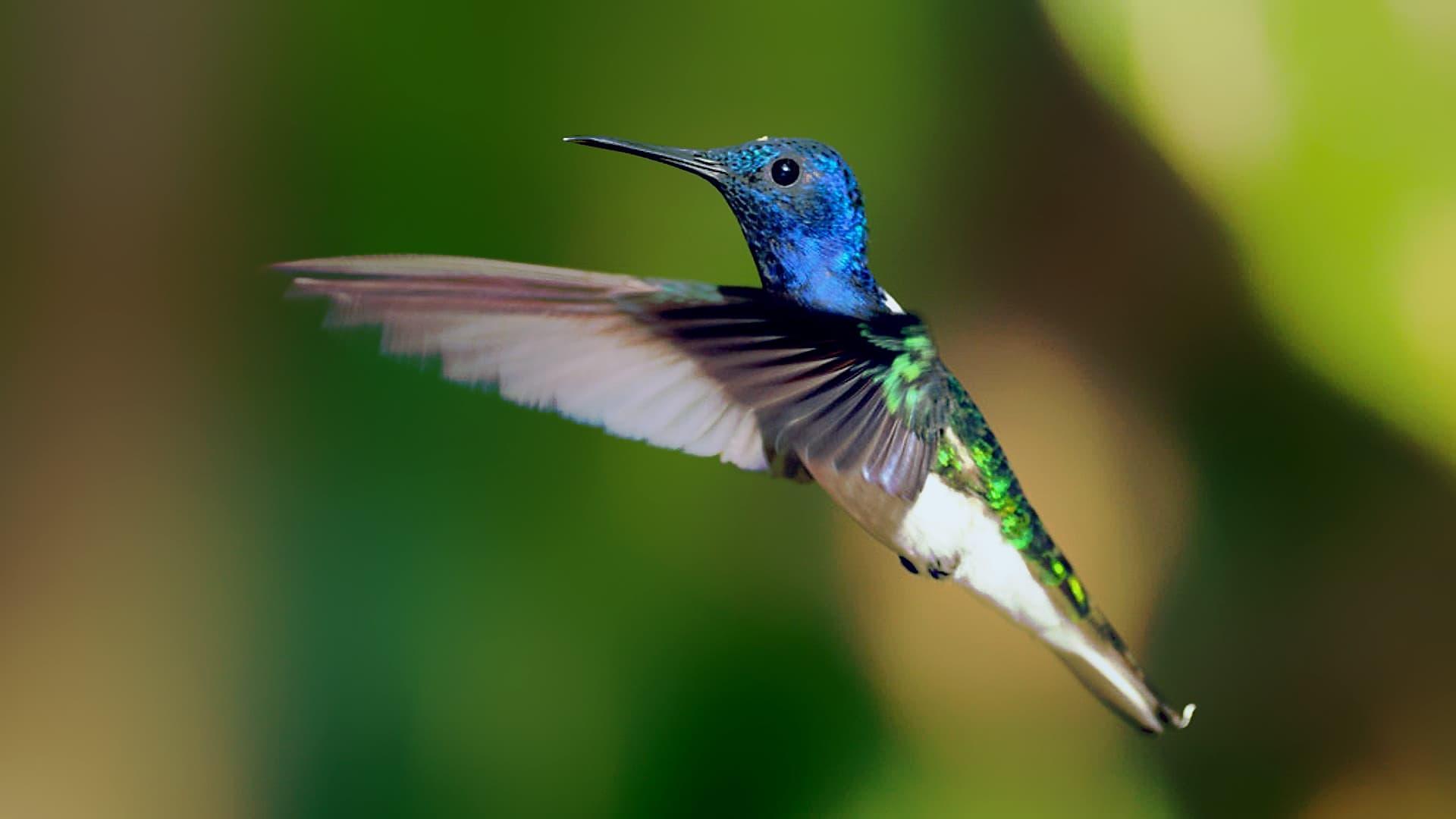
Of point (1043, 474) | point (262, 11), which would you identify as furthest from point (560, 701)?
point (262, 11)

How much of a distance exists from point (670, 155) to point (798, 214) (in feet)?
0.19

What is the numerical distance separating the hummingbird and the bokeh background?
55cm

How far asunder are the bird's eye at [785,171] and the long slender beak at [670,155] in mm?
19

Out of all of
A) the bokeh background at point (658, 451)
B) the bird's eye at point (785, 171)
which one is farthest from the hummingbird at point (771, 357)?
the bokeh background at point (658, 451)

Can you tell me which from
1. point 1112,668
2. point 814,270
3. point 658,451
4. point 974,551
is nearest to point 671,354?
point 814,270

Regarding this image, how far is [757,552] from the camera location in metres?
1.03

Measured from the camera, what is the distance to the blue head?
405 mm

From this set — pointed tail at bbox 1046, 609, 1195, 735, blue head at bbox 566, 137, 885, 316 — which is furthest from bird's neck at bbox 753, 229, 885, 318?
pointed tail at bbox 1046, 609, 1195, 735

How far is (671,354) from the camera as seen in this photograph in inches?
15.7

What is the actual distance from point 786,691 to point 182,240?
670 millimetres

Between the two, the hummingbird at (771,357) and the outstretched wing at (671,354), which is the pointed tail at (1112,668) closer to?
the hummingbird at (771,357)

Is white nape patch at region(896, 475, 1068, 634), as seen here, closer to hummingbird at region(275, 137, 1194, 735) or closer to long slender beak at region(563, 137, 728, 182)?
hummingbird at region(275, 137, 1194, 735)

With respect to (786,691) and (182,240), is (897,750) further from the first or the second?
(182,240)

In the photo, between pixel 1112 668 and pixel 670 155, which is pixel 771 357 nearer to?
pixel 670 155
